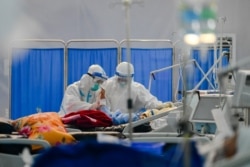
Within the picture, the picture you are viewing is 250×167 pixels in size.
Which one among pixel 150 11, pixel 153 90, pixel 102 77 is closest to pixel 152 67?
pixel 153 90

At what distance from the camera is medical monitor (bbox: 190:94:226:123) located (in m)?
3.18

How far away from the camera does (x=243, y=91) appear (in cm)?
232

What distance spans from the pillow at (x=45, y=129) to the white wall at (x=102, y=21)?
3.09m

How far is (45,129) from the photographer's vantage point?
2.63 m

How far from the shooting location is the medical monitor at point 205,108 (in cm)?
318

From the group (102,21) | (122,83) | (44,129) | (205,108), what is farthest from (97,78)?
(102,21)

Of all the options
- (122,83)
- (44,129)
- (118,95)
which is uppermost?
(122,83)

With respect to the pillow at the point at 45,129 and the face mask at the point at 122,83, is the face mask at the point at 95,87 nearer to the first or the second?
the face mask at the point at 122,83

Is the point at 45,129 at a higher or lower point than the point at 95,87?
lower

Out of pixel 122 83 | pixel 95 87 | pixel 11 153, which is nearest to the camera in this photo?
pixel 11 153

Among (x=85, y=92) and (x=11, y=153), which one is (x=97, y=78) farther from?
(x=11, y=153)

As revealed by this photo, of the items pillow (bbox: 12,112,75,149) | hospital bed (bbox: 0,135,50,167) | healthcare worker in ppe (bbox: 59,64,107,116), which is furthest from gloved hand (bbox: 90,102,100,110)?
hospital bed (bbox: 0,135,50,167)

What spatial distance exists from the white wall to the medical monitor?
2.69 metres

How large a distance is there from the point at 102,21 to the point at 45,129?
381 cm
